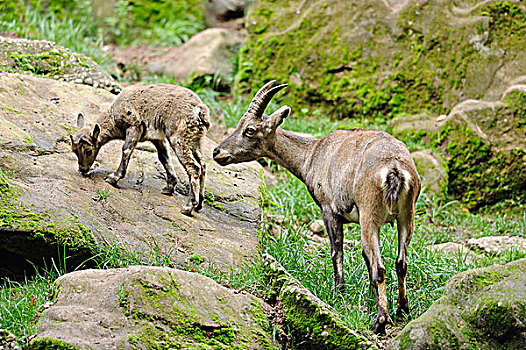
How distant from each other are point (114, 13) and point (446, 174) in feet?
30.3

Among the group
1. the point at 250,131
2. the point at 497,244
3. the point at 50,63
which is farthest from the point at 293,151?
the point at 50,63

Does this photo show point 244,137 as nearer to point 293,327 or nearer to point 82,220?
point 82,220

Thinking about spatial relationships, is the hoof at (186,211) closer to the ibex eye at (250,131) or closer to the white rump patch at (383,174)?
the ibex eye at (250,131)

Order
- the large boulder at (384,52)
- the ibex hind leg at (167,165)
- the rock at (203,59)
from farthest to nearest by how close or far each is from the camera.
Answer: the rock at (203,59) < the large boulder at (384,52) < the ibex hind leg at (167,165)

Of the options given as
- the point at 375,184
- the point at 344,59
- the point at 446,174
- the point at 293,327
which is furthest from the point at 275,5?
the point at 293,327

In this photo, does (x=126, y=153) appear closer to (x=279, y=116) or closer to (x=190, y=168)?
(x=190, y=168)

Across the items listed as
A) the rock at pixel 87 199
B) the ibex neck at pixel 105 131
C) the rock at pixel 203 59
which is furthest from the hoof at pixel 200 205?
the rock at pixel 203 59

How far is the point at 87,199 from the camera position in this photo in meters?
6.55

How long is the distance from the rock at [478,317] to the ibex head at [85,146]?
4.19 metres

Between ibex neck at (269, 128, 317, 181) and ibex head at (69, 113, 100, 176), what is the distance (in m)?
2.17

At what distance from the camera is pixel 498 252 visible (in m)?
8.07

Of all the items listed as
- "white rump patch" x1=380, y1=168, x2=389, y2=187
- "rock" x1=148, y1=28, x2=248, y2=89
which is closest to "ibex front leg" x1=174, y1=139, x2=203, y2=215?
"white rump patch" x1=380, y1=168, x2=389, y2=187

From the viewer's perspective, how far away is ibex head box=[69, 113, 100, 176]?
274 inches

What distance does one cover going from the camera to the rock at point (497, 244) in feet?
26.7
